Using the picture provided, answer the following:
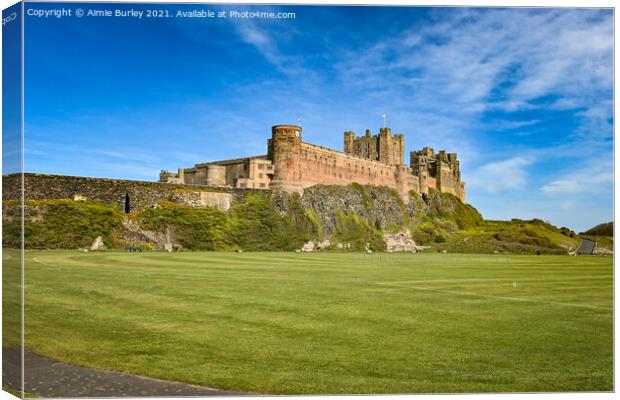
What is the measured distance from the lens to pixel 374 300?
1609 centimetres

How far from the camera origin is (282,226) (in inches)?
2275

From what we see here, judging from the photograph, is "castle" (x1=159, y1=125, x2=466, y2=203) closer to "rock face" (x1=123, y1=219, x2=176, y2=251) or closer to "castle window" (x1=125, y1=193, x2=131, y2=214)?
"castle window" (x1=125, y1=193, x2=131, y2=214)

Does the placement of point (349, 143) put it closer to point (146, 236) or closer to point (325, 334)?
point (146, 236)

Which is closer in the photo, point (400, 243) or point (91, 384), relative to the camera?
point (91, 384)

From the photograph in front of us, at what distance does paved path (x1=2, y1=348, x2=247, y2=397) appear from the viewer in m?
8.91

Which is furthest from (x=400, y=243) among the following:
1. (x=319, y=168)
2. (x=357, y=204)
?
(x=319, y=168)

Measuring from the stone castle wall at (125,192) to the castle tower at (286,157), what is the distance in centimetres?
722

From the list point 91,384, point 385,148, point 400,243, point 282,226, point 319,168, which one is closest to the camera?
point 91,384

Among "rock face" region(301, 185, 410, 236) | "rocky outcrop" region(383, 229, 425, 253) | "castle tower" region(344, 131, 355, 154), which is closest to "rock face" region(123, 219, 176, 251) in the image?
"rock face" region(301, 185, 410, 236)

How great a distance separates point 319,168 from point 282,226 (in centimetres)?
1801

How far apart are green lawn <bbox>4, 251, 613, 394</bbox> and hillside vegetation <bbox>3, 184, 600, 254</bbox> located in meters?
Answer: 11.0

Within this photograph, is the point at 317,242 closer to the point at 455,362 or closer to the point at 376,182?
the point at 376,182

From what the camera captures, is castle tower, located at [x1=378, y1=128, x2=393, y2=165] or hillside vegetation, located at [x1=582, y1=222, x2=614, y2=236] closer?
hillside vegetation, located at [x1=582, y1=222, x2=614, y2=236]

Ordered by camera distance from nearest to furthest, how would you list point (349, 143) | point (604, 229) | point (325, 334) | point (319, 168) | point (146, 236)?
point (325, 334)
point (604, 229)
point (146, 236)
point (319, 168)
point (349, 143)
